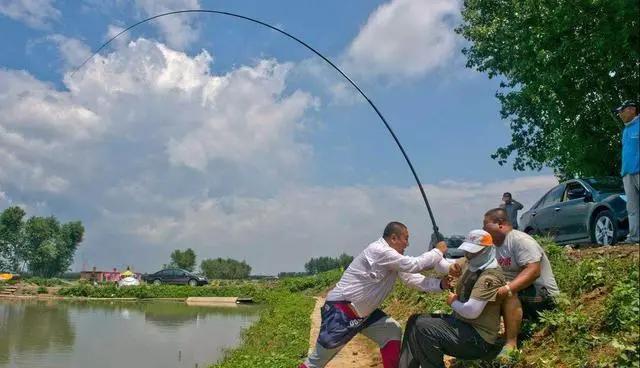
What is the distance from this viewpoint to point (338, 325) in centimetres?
586

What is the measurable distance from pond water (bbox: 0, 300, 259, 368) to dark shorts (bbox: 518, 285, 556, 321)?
29.2 feet

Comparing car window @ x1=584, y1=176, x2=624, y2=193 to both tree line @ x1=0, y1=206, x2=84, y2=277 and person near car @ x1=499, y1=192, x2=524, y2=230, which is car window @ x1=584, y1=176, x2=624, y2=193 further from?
tree line @ x1=0, y1=206, x2=84, y2=277

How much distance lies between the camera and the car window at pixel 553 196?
38.4ft

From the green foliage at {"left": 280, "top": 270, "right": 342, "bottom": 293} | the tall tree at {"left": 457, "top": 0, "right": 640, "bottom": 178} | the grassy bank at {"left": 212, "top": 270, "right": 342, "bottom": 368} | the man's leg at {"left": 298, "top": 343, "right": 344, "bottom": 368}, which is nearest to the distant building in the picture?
the green foliage at {"left": 280, "top": 270, "right": 342, "bottom": 293}

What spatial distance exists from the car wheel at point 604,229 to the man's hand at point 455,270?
4.82 meters

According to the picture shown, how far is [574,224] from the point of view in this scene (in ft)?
35.3

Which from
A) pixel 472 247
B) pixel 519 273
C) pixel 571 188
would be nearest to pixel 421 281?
pixel 472 247

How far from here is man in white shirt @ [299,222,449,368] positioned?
19.0 ft

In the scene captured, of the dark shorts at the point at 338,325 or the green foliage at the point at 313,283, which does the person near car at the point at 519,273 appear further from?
the green foliage at the point at 313,283

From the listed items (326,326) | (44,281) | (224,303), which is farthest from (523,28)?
(44,281)

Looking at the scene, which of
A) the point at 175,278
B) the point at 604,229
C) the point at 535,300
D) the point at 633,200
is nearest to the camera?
the point at 535,300

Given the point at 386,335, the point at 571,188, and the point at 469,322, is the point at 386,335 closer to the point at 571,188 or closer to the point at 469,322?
the point at 469,322

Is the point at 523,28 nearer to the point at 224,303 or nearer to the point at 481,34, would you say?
the point at 481,34

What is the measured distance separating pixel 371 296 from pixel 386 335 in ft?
1.60
